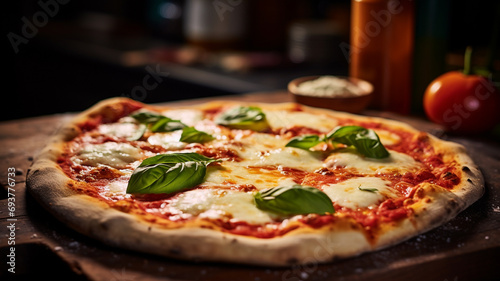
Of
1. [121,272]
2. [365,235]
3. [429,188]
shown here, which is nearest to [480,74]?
[429,188]

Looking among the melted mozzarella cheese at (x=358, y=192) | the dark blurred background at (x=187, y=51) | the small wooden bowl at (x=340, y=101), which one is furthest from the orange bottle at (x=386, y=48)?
the melted mozzarella cheese at (x=358, y=192)

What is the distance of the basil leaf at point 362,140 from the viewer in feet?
6.88

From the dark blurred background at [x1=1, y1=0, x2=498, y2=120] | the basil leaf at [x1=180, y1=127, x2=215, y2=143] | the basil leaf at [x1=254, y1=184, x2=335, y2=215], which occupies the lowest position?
the dark blurred background at [x1=1, y1=0, x2=498, y2=120]

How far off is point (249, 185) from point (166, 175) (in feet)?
0.85

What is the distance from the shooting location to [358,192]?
1795 millimetres

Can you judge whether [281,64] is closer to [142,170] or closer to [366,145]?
[366,145]

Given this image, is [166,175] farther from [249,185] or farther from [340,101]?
[340,101]

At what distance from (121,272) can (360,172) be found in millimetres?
906

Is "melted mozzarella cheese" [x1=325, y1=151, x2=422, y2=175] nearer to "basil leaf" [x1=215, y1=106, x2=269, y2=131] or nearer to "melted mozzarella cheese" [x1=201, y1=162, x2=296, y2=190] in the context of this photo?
"melted mozzarella cheese" [x1=201, y1=162, x2=296, y2=190]

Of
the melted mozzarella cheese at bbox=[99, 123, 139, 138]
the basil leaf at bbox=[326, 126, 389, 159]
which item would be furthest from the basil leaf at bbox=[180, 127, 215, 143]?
the basil leaf at bbox=[326, 126, 389, 159]

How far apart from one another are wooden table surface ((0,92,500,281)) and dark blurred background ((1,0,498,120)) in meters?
1.95

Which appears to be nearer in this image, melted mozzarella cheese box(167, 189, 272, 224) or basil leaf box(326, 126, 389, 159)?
melted mozzarella cheese box(167, 189, 272, 224)

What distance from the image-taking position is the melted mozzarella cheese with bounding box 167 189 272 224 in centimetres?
165

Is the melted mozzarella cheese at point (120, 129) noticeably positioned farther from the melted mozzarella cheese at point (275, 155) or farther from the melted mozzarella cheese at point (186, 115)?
the melted mozzarella cheese at point (275, 155)
